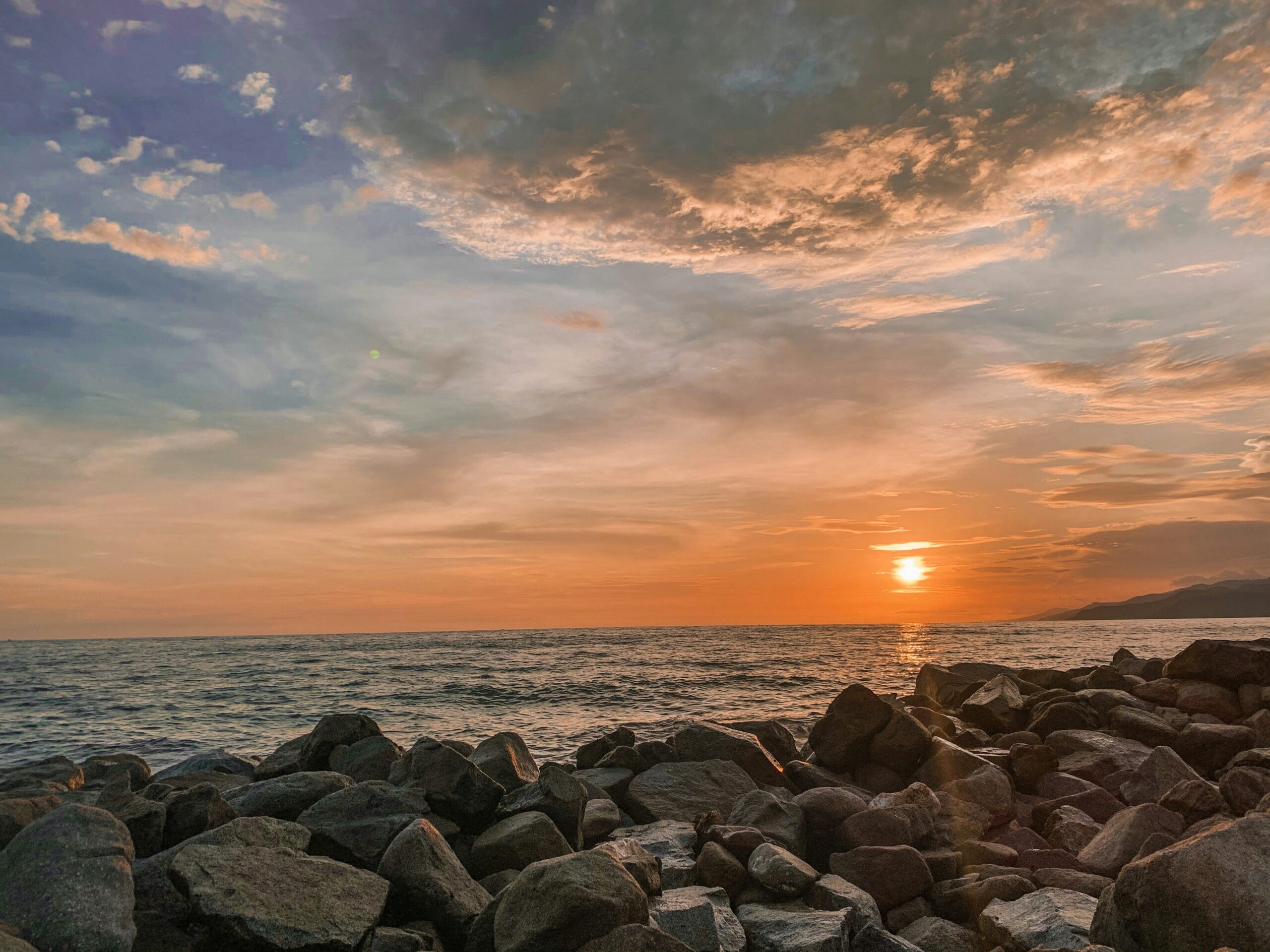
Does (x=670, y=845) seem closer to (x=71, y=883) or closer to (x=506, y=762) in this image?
(x=506, y=762)

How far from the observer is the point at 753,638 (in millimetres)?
89438

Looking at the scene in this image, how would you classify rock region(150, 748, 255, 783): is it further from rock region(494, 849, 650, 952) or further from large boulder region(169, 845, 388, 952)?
rock region(494, 849, 650, 952)

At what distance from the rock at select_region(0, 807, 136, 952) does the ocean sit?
10596 millimetres

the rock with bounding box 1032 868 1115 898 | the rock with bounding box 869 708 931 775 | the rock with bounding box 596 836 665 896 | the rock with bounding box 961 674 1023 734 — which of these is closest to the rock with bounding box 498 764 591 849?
the rock with bounding box 596 836 665 896

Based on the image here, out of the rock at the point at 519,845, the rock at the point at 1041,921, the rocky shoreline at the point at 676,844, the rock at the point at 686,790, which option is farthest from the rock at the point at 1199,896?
the rock at the point at 686,790

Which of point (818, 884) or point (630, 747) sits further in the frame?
point (630, 747)

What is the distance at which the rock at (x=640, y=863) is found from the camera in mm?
6656

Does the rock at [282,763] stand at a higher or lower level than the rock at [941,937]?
higher

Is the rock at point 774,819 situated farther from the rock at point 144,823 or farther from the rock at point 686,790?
the rock at point 144,823

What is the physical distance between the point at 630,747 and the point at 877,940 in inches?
249

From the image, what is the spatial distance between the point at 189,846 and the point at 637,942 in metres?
3.36

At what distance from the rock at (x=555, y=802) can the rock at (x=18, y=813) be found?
413 centimetres

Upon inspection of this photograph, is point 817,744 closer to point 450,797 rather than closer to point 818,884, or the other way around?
point 818,884

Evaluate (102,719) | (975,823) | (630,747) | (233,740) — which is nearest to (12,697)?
(102,719)
